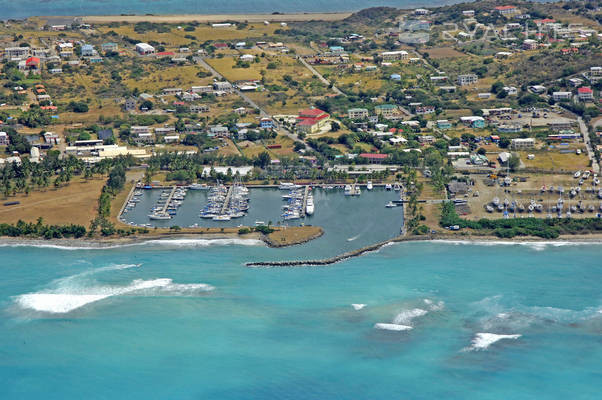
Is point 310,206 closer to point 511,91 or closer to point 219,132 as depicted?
point 219,132

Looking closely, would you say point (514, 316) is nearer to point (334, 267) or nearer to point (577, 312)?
point (577, 312)

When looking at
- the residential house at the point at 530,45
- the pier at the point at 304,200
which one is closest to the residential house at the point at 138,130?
the pier at the point at 304,200

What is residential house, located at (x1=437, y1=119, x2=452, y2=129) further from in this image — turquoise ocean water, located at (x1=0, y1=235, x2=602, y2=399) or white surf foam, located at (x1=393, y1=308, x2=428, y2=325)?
white surf foam, located at (x1=393, y1=308, x2=428, y2=325)

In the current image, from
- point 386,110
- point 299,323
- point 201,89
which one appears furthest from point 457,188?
point 201,89

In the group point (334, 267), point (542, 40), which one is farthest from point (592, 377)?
point (542, 40)

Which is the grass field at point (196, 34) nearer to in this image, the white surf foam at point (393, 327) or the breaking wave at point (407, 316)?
the breaking wave at point (407, 316)

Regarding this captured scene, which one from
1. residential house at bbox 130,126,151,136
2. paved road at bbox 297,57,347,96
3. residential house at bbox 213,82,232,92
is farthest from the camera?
paved road at bbox 297,57,347,96

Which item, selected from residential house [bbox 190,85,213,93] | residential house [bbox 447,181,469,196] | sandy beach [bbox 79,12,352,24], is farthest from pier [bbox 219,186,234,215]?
sandy beach [bbox 79,12,352,24]
